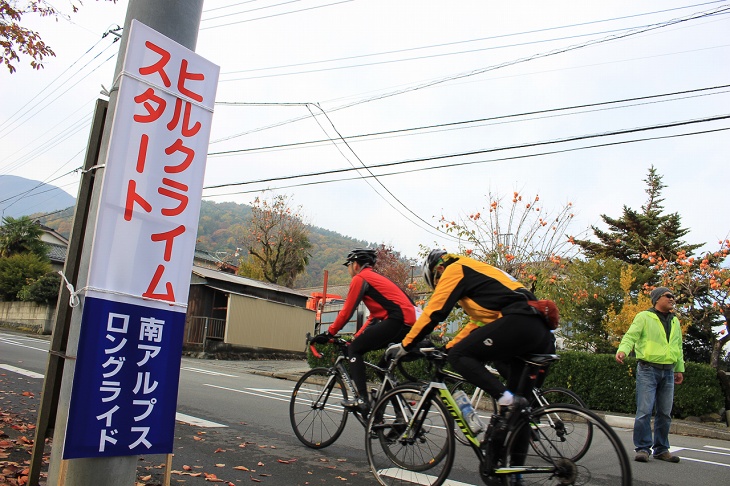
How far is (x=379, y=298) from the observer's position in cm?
557

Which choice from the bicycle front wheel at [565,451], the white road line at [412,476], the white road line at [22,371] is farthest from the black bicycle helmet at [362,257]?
the white road line at [22,371]

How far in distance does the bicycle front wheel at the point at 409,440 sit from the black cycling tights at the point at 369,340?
1.03 m

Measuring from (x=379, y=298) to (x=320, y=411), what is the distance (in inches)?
55.0

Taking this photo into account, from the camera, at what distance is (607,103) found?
12961 mm

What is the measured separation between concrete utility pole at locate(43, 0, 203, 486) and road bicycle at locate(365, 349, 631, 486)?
6.48ft

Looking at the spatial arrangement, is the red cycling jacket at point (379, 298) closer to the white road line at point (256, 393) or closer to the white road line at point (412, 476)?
the white road line at point (412, 476)

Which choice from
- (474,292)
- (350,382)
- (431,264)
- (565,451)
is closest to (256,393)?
(350,382)

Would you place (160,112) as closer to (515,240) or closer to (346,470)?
(346,470)

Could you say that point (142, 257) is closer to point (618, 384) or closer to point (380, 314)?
point (380, 314)

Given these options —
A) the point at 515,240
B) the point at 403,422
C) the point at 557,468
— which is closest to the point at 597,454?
the point at 557,468

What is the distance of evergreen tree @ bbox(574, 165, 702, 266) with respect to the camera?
103 feet

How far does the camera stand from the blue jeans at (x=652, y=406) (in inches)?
243

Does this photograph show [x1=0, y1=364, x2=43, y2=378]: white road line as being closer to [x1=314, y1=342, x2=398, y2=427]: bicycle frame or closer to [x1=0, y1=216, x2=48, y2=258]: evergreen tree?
[x1=314, y1=342, x2=398, y2=427]: bicycle frame

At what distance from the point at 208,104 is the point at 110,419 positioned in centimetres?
187
